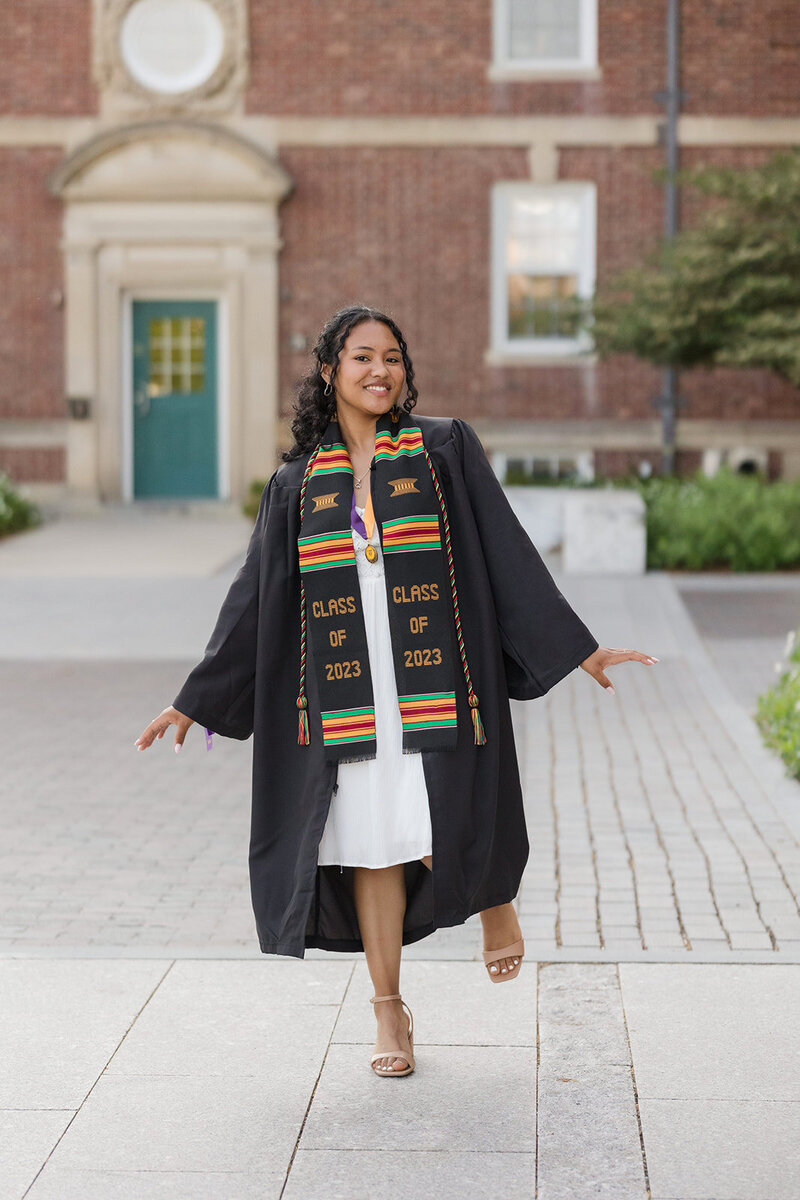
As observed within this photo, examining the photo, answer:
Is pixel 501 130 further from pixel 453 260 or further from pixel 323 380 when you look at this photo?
pixel 323 380

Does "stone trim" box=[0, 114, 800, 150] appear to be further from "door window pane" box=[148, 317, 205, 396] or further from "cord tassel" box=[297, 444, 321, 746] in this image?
"cord tassel" box=[297, 444, 321, 746]

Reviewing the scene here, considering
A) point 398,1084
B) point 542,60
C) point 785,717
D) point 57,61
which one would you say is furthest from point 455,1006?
point 57,61

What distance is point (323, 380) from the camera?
159 inches

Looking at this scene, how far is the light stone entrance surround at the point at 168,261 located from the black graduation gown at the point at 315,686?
629 inches

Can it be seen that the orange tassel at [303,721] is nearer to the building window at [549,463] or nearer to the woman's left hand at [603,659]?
the woman's left hand at [603,659]

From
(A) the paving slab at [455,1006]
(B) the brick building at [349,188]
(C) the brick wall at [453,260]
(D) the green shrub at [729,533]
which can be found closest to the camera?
(A) the paving slab at [455,1006]

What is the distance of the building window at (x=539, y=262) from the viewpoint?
66.6ft

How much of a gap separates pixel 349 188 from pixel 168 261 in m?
2.42

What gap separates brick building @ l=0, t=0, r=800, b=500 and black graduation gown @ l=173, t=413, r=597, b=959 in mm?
16003

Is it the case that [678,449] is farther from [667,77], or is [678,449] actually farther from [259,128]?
[259,128]

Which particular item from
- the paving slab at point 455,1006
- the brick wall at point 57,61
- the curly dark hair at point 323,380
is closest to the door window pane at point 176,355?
the brick wall at point 57,61

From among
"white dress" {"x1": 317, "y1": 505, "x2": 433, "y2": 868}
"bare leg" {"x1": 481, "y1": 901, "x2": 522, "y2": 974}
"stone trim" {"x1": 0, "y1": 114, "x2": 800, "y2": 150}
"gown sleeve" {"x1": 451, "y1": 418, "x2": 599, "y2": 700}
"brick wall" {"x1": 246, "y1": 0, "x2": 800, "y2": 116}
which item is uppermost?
"brick wall" {"x1": 246, "y1": 0, "x2": 800, "y2": 116}

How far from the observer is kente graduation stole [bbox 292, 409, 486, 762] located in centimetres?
379

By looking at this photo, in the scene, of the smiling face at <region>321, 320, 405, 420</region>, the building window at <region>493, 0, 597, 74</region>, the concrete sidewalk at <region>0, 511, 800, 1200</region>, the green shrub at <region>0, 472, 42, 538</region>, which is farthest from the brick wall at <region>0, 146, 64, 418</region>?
the smiling face at <region>321, 320, 405, 420</region>
